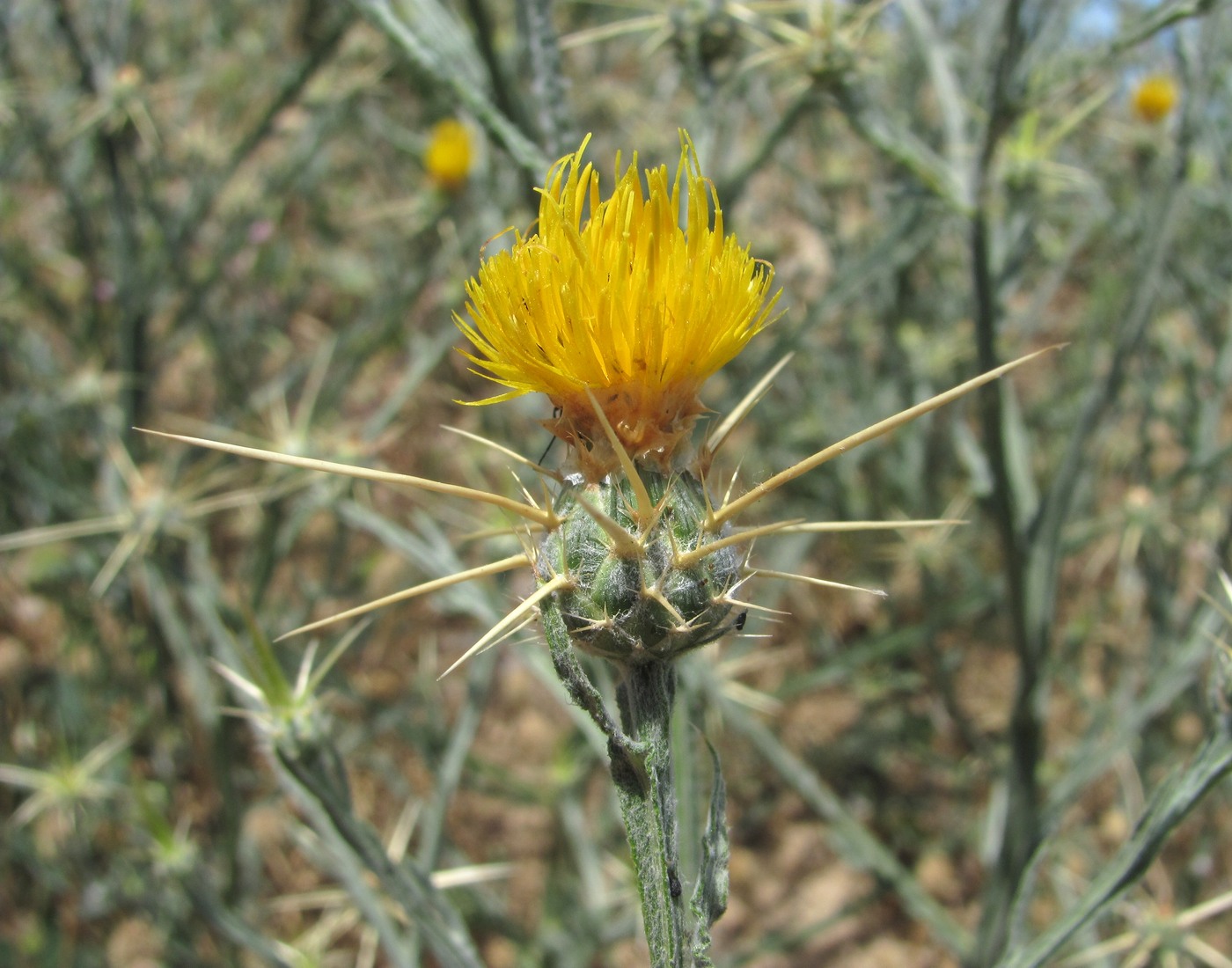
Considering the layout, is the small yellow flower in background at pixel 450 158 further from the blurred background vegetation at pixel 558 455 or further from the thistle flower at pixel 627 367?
the thistle flower at pixel 627 367

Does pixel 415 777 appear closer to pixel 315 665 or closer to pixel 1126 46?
pixel 315 665

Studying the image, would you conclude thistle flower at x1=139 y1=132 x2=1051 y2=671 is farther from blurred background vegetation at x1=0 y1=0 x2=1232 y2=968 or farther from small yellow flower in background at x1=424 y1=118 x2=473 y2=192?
small yellow flower in background at x1=424 y1=118 x2=473 y2=192

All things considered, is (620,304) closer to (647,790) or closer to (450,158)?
(647,790)

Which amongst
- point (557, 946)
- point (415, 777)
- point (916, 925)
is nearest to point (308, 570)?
point (415, 777)

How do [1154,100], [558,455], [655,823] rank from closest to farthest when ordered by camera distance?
[655,823] < [558,455] < [1154,100]

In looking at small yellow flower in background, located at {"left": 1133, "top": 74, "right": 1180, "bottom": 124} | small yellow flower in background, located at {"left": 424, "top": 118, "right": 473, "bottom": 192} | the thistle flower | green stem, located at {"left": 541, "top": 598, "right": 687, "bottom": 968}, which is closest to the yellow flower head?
the thistle flower

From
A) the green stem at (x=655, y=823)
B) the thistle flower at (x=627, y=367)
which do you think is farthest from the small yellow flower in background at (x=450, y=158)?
the green stem at (x=655, y=823)

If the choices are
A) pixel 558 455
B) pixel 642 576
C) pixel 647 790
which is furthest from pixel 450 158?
pixel 647 790
